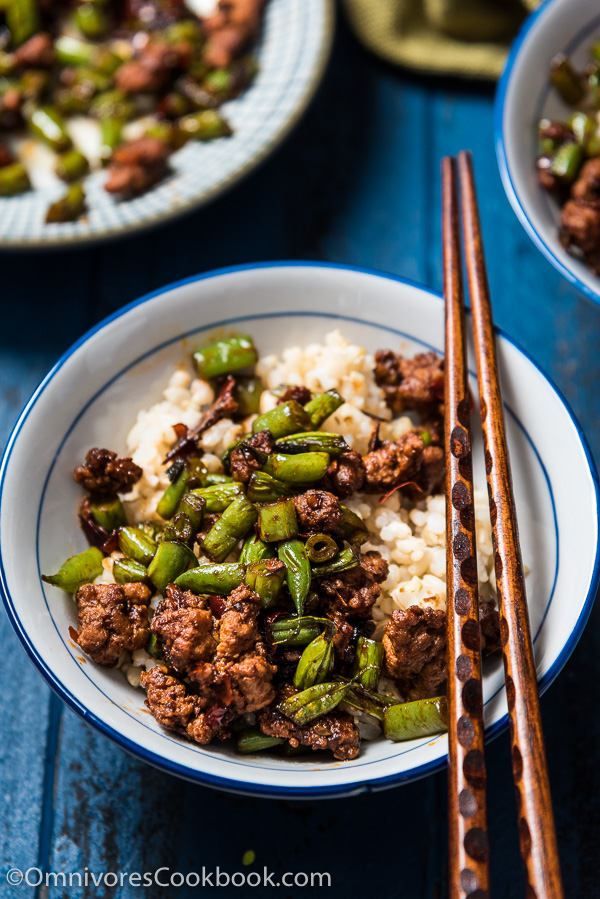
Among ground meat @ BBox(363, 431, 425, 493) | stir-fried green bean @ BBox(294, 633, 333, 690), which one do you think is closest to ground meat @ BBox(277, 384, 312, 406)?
ground meat @ BBox(363, 431, 425, 493)

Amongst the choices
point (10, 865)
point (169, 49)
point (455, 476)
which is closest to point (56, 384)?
Result: point (455, 476)

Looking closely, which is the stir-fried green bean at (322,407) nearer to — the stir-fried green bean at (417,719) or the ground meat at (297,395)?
the ground meat at (297,395)

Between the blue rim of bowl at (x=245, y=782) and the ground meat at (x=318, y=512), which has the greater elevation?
the ground meat at (x=318, y=512)

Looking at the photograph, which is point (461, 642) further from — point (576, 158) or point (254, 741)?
point (576, 158)

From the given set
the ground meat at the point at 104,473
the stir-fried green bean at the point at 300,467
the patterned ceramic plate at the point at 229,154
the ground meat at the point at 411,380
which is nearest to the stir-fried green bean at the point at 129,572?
the ground meat at the point at 104,473

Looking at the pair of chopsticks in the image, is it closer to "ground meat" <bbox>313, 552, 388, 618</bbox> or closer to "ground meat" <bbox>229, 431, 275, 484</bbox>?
"ground meat" <bbox>313, 552, 388, 618</bbox>
